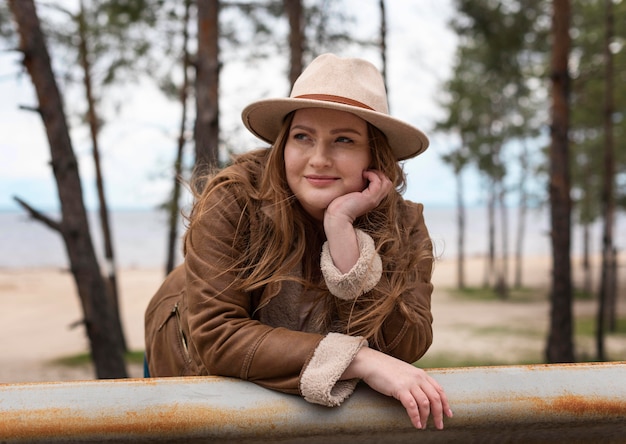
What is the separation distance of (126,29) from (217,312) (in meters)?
12.2

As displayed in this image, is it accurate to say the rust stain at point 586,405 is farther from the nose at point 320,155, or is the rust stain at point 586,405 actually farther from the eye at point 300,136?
the eye at point 300,136

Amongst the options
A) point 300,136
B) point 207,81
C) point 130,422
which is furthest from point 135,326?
point 130,422

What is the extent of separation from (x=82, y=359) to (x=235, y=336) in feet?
41.9

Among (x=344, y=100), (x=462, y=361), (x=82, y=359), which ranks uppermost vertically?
(x=344, y=100)

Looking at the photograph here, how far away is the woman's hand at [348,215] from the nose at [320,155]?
12cm

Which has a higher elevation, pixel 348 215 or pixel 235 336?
pixel 348 215

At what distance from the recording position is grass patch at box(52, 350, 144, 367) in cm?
1280

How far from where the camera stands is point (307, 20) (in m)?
11.4

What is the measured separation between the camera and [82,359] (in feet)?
43.7

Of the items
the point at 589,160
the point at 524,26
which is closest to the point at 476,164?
the point at 589,160

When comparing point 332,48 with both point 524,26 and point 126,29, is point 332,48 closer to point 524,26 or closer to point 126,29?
point 524,26

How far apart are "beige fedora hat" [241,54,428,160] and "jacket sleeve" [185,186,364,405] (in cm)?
34

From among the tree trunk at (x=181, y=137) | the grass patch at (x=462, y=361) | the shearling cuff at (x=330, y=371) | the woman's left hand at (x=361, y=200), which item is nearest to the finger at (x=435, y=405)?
the shearling cuff at (x=330, y=371)

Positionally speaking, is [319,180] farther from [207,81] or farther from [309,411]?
[207,81]
